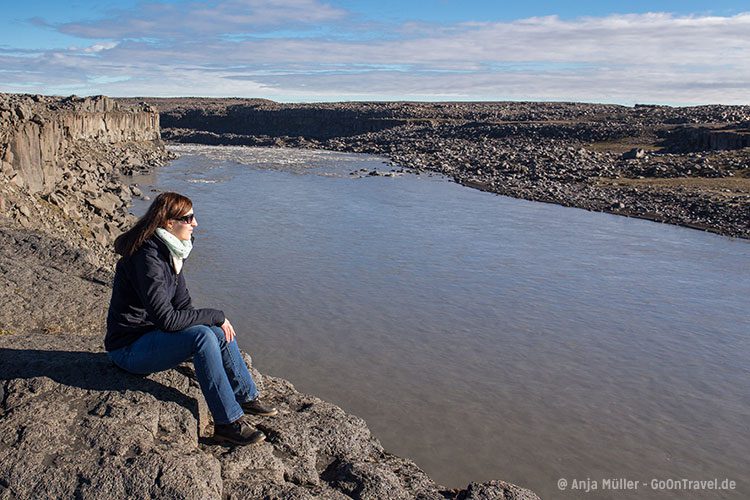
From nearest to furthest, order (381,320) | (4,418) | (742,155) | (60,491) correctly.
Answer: (60,491)
(4,418)
(381,320)
(742,155)

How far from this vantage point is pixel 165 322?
495 centimetres

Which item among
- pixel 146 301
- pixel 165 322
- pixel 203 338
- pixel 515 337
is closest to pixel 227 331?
pixel 203 338

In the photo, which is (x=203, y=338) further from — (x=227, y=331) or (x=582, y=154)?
(x=582, y=154)

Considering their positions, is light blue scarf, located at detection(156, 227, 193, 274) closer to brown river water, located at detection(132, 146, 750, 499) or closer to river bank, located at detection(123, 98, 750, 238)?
brown river water, located at detection(132, 146, 750, 499)

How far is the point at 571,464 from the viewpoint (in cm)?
680

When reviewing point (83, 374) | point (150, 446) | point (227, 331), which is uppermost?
point (227, 331)

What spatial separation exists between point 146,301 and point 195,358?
1.83ft

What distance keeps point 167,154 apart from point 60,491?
50.4 m

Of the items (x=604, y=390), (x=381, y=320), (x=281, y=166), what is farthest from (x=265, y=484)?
(x=281, y=166)

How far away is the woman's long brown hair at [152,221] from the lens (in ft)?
16.2

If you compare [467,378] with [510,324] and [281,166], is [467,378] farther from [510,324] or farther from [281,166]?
[281,166]

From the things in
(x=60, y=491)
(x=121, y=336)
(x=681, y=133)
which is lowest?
(x=60, y=491)

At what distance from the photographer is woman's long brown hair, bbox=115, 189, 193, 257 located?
195 inches

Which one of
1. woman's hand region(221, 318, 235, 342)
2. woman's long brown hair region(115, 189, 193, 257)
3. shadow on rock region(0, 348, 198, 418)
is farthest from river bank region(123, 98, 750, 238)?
shadow on rock region(0, 348, 198, 418)
